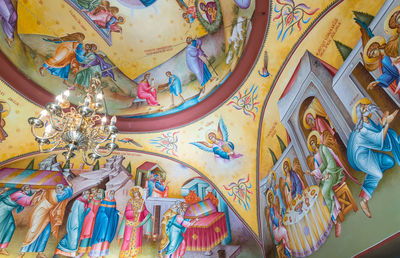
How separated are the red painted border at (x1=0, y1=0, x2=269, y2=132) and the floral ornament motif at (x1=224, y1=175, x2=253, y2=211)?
7.91 ft

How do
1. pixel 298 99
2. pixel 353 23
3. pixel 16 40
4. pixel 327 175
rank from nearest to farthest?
1. pixel 353 23
2. pixel 327 175
3. pixel 298 99
4. pixel 16 40

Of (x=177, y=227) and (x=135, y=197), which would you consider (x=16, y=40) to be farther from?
(x=177, y=227)

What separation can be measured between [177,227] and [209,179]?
1.84 m

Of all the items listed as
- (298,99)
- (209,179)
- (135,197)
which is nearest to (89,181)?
(135,197)

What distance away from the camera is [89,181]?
9.16 m

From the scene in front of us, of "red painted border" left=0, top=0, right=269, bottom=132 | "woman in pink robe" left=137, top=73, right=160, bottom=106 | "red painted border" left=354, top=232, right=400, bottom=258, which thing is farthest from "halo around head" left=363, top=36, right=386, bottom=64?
"woman in pink robe" left=137, top=73, right=160, bottom=106

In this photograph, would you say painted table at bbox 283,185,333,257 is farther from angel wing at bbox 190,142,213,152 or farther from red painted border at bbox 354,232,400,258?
angel wing at bbox 190,142,213,152

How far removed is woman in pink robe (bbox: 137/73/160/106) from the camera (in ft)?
29.5

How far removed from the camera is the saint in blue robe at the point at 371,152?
12.6ft

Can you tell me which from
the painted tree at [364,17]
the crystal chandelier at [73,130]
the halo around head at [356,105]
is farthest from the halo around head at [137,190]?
the painted tree at [364,17]

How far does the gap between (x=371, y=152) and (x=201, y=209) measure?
19.3 ft

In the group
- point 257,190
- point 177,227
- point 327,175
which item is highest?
point 257,190

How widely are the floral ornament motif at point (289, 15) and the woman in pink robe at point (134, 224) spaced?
6.49 metres

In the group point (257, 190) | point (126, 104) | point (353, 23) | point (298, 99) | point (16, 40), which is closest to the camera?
point (353, 23)
